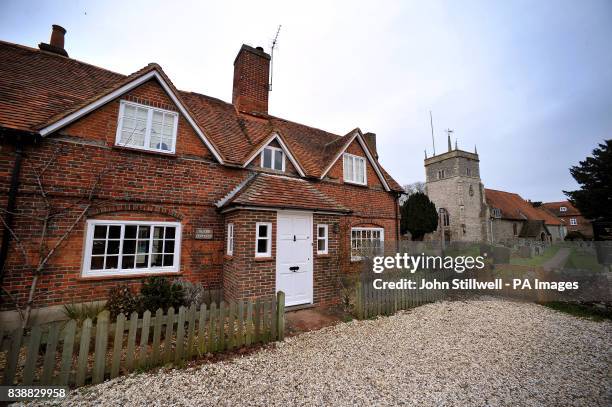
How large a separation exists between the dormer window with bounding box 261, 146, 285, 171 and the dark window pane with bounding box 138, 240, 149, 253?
495 centimetres

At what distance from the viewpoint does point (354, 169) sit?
12859 mm

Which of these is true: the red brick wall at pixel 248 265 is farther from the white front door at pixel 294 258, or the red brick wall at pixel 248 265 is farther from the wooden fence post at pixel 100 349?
the wooden fence post at pixel 100 349

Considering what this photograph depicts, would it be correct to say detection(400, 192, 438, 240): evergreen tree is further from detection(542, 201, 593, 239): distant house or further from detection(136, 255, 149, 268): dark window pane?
detection(542, 201, 593, 239): distant house

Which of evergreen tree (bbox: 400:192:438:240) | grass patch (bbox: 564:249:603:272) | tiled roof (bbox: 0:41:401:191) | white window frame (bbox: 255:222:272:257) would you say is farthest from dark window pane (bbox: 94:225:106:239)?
evergreen tree (bbox: 400:192:438:240)

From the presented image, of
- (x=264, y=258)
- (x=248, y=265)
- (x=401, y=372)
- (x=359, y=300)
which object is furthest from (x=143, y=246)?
(x=401, y=372)

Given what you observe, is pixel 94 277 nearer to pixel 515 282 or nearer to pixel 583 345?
pixel 583 345

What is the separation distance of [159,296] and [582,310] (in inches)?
524

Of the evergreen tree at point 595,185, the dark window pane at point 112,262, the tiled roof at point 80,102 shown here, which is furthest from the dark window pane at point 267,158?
the evergreen tree at point 595,185

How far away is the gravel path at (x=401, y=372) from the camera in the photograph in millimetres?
3775

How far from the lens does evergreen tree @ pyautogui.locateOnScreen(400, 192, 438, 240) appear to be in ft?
95.7

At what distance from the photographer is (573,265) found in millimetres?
11031

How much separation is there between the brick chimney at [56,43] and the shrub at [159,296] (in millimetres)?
10602

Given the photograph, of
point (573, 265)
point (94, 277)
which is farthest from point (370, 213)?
point (94, 277)

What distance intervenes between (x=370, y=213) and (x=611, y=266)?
463 inches
